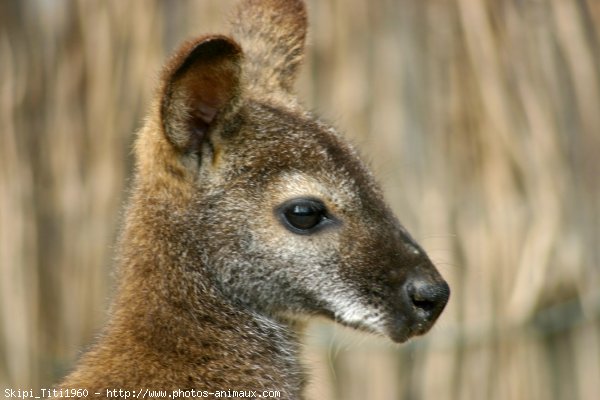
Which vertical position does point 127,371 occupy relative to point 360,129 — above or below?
below

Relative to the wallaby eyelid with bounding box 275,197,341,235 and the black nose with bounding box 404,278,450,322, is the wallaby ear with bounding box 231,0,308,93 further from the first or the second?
the black nose with bounding box 404,278,450,322

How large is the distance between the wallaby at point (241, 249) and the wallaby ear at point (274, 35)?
642 millimetres

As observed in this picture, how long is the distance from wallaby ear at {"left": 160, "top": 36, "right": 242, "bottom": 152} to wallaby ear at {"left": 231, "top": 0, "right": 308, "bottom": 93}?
0.67 metres

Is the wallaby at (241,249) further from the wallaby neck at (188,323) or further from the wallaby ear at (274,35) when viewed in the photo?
the wallaby ear at (274,35)

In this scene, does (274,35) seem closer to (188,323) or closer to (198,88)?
(198,88)

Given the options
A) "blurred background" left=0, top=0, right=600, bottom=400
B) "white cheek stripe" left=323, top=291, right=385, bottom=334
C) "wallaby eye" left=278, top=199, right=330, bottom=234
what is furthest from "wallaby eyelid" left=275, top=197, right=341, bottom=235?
"blurred background" left=0, top=0, right=600, bottom=400

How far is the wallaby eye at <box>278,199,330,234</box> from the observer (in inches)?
160

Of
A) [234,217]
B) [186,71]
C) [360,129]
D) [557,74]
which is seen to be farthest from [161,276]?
[557,74]

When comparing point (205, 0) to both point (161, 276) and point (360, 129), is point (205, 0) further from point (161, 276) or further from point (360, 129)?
point (161, 276)

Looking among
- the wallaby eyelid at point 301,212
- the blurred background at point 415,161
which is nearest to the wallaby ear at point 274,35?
the wallaby eyelid at point 301,212

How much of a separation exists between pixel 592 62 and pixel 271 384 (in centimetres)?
397

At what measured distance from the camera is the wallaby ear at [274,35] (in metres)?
4.85

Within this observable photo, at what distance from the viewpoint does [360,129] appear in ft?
23.6

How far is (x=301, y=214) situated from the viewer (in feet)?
13.3
